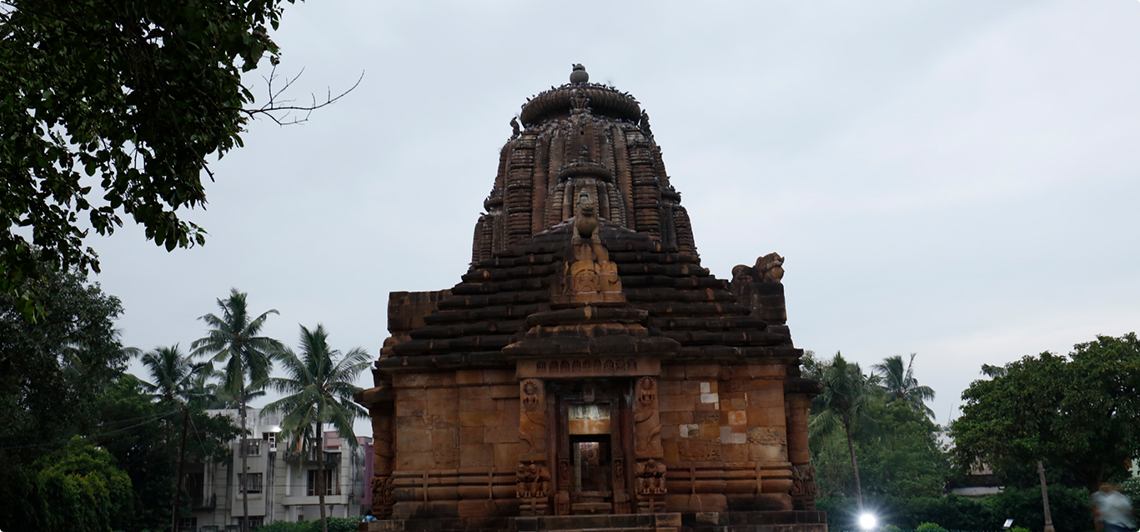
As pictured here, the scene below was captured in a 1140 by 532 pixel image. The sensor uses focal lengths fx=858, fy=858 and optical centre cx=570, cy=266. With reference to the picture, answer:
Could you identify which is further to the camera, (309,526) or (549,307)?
(309,526)

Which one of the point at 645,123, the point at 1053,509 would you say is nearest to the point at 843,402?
the point at 1053,509

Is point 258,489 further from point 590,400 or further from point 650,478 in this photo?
point 650,478

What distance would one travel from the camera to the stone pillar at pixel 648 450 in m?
12.8

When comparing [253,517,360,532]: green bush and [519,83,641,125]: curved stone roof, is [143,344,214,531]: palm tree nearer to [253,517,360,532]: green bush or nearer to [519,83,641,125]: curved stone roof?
[253,517,360,532]: green bush

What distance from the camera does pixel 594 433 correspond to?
45.6ft

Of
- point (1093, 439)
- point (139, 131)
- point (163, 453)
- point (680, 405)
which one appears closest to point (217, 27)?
point (139, 131)

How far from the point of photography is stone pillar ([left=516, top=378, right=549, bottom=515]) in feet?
42.2

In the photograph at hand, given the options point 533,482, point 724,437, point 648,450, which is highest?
point 724,437

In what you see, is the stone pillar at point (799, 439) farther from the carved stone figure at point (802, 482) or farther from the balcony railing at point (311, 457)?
the balcony railing at point (311, 457)

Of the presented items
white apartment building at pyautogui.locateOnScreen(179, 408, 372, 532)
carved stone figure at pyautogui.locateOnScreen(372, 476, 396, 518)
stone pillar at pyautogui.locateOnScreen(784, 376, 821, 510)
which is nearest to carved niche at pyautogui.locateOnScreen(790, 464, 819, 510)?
stone pillar at pyautogui.locateOnScreen(784, 376, 821, 510)

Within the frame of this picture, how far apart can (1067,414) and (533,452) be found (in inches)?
976

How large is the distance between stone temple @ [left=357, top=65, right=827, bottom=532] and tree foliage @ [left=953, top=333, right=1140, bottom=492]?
1914 cm

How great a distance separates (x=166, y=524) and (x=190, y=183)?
42214 mm

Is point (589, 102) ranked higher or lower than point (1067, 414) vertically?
higher
